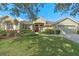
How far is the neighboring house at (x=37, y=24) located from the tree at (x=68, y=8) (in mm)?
92

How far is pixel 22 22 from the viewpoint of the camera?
2420 mm

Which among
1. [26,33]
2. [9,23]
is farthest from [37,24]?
[9,23]

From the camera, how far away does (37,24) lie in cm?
241

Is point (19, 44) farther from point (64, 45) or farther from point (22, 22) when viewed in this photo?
point (64, 45)

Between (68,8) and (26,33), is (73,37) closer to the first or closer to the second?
(68,8)

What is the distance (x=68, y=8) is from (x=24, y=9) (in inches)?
18.6

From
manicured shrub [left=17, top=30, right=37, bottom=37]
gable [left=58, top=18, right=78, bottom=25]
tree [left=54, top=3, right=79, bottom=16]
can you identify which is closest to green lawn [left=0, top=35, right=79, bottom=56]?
manicured shrub [left=17, top=30, right=37, bottom=37]

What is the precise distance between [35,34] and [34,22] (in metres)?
0.13

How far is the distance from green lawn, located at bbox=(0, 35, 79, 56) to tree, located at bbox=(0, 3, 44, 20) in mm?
248

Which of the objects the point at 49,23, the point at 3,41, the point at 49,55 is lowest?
the point at 49,55

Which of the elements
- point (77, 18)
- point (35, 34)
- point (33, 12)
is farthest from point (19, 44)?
point (77, 18)

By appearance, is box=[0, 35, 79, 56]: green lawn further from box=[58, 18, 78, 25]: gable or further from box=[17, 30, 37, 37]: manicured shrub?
box=[58, 18, 78, 25]: gable

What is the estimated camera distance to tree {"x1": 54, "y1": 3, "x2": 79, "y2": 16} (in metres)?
2.38

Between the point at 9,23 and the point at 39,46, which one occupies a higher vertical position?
the point at 9,23
